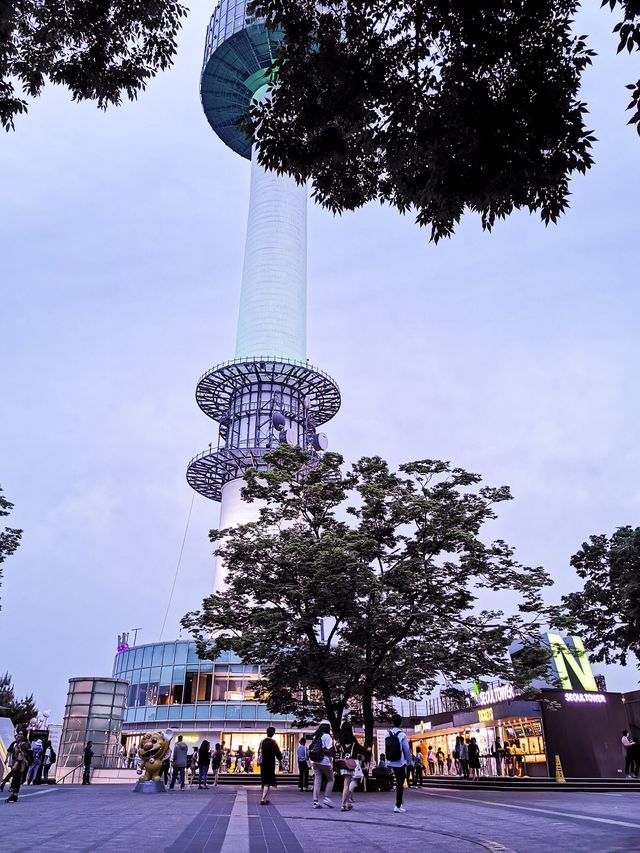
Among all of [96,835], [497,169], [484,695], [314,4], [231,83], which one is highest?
[231,83]

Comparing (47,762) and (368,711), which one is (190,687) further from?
(368,711)

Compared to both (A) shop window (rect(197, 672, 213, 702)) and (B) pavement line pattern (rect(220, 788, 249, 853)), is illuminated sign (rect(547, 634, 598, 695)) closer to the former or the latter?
(B) pavement line pattern (rect(220, 788, 249, 853))

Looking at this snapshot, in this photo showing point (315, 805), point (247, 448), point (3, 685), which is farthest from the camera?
point (3, 685)

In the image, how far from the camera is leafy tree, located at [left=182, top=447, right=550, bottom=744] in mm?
21719

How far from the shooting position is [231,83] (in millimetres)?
70125

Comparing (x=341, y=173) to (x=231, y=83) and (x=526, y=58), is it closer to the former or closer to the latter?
(x=526, y=58)

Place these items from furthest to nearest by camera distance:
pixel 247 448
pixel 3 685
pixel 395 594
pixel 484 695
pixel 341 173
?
pixel 3 685 → pixel 247 448 → pixel 484 695 → pixel 395 594 → pixel 341 173

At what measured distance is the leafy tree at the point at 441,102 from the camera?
7664 mm

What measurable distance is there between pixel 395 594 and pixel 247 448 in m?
34.6

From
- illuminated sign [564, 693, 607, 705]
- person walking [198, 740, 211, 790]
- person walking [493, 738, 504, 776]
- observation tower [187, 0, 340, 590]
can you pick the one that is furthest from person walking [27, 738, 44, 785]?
observation tower [187, 0, 340, 590]

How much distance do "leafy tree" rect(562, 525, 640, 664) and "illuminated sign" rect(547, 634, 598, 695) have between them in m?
3.96

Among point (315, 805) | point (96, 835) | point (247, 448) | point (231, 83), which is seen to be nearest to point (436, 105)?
point (96, 835)

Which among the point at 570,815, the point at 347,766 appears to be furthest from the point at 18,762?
the point at 570,815

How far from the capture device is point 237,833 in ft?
31.1
